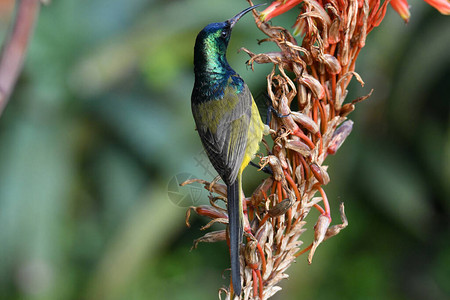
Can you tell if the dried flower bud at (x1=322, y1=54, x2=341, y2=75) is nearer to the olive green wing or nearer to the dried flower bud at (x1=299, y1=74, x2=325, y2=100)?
the dried flower bud at (x1=299, y1=74, x2=325, y2=100)

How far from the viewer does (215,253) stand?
5.08m

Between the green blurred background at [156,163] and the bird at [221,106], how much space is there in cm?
224

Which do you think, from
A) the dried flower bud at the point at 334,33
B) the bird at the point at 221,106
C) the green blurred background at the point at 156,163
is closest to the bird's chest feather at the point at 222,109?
the bird at the point at 221,106

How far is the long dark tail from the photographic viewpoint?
976 millimetres

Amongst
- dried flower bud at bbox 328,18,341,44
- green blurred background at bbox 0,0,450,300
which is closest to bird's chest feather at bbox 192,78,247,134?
dried flower bud at bbox 328,18,341,44

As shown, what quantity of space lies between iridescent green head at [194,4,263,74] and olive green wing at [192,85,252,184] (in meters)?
0.07

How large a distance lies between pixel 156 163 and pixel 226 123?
10.4 ft

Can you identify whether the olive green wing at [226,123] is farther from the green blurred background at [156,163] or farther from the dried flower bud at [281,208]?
the green blurred background at [156,163]

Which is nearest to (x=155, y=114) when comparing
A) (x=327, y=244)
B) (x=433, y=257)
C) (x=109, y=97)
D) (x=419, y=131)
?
(x=109, y=97)

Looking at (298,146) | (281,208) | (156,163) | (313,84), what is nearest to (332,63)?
(313,84)

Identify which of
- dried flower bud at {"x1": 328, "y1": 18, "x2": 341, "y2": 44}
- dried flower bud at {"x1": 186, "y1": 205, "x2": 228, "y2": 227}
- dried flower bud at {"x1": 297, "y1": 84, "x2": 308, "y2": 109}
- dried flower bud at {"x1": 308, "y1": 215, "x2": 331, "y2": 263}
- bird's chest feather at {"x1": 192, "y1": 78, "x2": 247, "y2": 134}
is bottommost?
dried flower bud at {"x1": 308, "y1": 215, "x2": 331, "y2": 263}

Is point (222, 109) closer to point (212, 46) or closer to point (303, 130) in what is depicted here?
point (212, 46)

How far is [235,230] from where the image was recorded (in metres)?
1.04

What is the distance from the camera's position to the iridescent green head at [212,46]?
1309 mm
